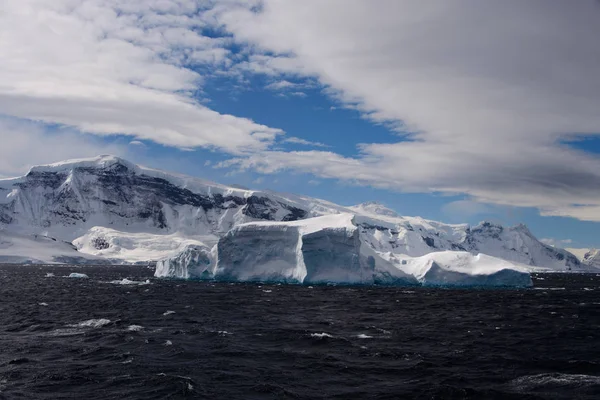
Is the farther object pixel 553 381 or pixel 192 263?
pixel 192 263

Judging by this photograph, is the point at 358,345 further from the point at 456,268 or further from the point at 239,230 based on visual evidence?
the point at 456,268

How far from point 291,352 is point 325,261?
52.0m

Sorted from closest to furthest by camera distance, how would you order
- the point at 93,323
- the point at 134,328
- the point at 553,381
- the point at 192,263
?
the point at 553,381 < the point at 134,328 < the point at 93,323 < the point at 192,263

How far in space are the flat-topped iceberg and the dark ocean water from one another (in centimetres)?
3044

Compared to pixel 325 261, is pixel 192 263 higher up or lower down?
lower down

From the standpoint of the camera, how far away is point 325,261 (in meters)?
79.2

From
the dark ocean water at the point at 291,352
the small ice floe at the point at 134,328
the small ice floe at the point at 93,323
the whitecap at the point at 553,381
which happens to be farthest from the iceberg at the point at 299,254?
the whitecap at the point at 553,381

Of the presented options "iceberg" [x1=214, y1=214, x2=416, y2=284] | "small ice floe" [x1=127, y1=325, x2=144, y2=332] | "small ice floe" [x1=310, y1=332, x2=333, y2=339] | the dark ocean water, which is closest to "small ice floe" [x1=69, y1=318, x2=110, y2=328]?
the dark ocean water

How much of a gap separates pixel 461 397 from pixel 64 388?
15377 millimetres

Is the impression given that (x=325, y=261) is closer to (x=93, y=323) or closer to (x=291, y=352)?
(x=93, y=323)

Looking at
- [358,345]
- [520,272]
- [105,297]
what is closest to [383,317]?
[358,345]

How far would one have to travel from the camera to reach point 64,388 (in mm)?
20141

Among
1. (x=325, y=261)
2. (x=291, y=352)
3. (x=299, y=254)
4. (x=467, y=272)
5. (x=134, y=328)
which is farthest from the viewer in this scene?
(x=467, y=272)

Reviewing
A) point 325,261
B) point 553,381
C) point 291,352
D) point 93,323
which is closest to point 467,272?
point 325,261
